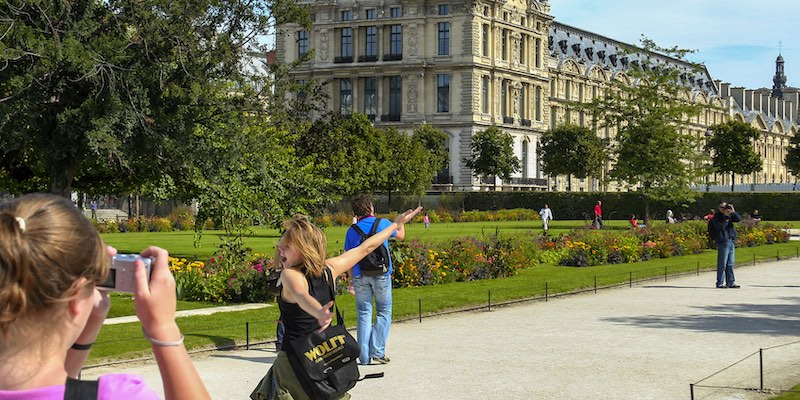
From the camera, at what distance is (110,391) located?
271cm

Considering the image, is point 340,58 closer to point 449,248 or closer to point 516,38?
point 516,38

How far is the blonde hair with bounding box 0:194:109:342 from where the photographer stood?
2482mm

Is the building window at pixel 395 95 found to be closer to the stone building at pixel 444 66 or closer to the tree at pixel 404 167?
the stone building at pixel 444 66

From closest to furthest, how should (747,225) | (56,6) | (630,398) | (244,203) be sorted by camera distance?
(630,398)
(56,6)
(244,203)
(747,225)

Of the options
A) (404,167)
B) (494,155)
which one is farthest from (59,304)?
(494,155)

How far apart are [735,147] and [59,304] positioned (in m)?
107

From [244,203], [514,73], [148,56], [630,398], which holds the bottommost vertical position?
[630,398]

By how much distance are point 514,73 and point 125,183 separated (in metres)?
74.0

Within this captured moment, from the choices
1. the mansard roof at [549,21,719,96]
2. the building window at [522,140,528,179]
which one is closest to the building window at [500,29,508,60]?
the building window at [522,140,528,179]

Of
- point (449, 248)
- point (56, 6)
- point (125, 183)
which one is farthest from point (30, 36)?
point (449, 248)

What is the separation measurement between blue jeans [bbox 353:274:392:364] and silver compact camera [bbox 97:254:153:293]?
8.78 m

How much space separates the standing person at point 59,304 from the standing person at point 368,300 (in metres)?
8.15

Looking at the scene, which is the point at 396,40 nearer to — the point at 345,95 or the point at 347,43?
the point at 347,43

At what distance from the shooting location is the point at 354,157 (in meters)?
64.4
